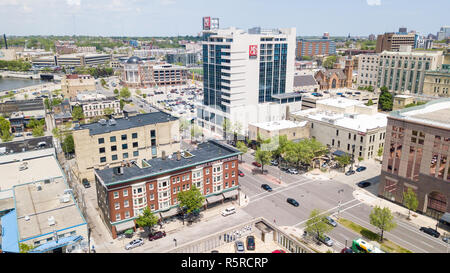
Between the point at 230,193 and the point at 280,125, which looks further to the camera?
the point at 280,125

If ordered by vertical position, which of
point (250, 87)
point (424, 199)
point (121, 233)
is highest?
point (250, 87)

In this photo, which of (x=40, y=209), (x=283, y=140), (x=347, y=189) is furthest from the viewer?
(x=283, y=140)

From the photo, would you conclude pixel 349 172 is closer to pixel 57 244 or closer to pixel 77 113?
pixel 57 244

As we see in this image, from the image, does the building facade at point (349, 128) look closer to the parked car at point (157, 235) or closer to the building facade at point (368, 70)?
the parked car at point (157, 235)

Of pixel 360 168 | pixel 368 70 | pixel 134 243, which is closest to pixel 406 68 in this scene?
pixel 368 70

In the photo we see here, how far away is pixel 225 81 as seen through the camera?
88.8 m

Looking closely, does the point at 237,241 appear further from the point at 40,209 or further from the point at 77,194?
the point at 77,194

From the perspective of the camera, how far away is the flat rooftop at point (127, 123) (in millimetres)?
65081

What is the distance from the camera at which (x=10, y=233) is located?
40.4 meters

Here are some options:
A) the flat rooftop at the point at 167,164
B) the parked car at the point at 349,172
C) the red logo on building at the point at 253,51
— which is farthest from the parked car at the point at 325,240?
the red logo on building at the point at 253,51

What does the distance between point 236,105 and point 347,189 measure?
39.5m

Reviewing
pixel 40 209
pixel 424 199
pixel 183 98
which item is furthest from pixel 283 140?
pixel 183 98

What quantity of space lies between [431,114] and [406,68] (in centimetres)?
8759

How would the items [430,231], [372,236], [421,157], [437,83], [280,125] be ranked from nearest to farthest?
[372,236] < [430,231] < [421,157] < [280,125] < [437,83]
